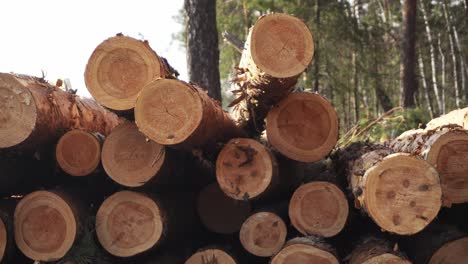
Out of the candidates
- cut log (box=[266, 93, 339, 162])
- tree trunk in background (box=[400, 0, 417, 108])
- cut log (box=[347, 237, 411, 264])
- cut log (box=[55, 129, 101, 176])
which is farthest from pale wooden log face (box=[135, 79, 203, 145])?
tree trunk in background (box=[400, 0, 417, 108])

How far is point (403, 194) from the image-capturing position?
3178 millimetres

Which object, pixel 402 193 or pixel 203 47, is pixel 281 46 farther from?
pixel 203 47

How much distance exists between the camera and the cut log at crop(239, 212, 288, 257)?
377 centimetres

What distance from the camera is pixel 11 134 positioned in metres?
3.71

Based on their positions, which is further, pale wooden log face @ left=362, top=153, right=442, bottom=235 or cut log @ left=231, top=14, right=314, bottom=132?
cut log @ left=231, top=14, right=314, bottom=132

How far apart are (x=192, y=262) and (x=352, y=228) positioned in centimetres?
113

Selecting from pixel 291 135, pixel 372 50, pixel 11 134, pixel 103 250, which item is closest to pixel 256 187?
pixel 291 135

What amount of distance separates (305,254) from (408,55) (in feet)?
35.6

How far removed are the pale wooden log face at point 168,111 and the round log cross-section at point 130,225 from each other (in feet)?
1.73

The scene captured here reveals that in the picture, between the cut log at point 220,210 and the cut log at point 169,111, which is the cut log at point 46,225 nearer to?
the cut log at point 169,111

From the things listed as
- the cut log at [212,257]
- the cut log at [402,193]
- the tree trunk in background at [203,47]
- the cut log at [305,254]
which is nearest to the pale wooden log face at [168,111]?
the cut log at [212,257]

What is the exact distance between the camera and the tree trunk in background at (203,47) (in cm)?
740

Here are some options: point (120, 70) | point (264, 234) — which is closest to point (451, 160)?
point (264, 234)

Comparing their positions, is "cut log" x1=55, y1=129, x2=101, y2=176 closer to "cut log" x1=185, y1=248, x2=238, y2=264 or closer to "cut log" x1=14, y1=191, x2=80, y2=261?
"cut log" x1=14, y1=191, x2=80, y2=261
